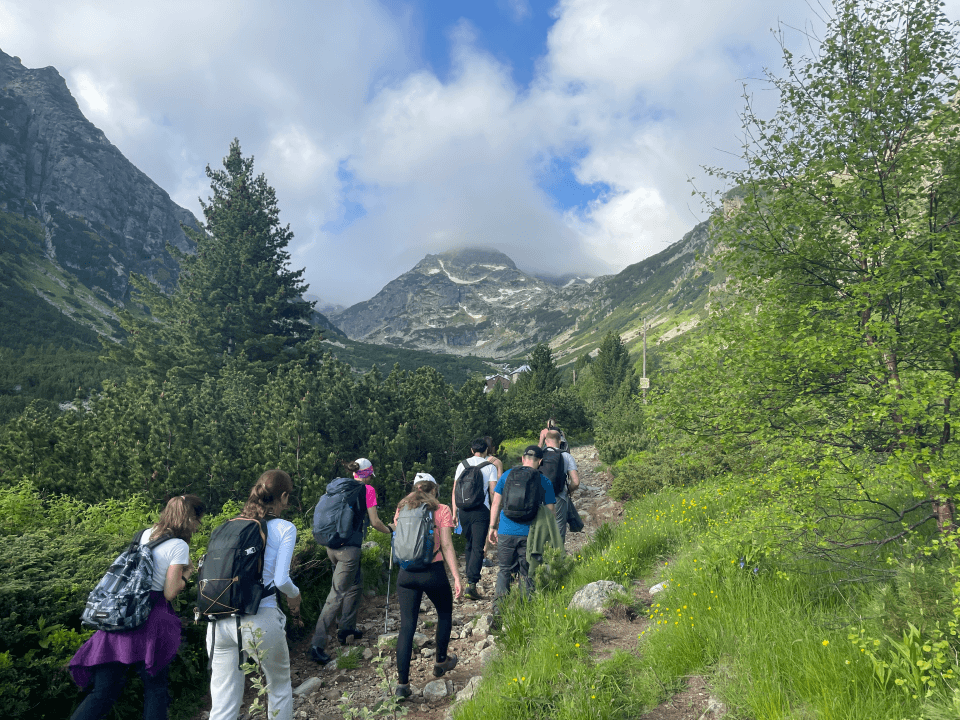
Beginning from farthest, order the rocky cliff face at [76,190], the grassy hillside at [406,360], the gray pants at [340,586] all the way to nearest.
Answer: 1. the grassy hillside at [406,360]
2. the rocky cliff face at [76,190]
3. the gray pants at [340,586]

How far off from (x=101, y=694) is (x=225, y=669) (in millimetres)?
776

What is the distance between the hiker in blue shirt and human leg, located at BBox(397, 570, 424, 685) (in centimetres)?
154

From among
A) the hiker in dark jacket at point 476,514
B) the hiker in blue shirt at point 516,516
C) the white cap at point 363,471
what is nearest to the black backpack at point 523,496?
the hiker in blue shirt at point 516,516

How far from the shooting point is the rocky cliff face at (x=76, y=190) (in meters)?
78.1

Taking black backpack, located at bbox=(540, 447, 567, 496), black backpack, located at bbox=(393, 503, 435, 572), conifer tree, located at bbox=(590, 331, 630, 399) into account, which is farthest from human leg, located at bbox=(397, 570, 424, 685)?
conifer tree, located at bbox=(590, 331, 630, 399)

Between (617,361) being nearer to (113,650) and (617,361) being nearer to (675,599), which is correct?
(675,599)

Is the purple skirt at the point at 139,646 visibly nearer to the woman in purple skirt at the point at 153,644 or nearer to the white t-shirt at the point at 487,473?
the woman in purple skirt at the point at 153,644

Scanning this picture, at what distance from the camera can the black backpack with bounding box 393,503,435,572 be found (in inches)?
162

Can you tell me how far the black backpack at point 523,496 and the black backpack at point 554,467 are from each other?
981 millimetres

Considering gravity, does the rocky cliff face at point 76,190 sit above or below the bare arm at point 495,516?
above

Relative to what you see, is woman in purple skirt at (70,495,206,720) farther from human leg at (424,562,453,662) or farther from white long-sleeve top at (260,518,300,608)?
human leg at (424,562,453,662)

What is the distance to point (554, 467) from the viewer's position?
650cm

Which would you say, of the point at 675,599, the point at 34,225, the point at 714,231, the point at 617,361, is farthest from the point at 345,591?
the point at 34,225

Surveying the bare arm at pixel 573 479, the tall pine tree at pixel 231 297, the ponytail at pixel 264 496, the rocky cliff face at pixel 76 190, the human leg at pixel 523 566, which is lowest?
the human leg at pixel 523 566
